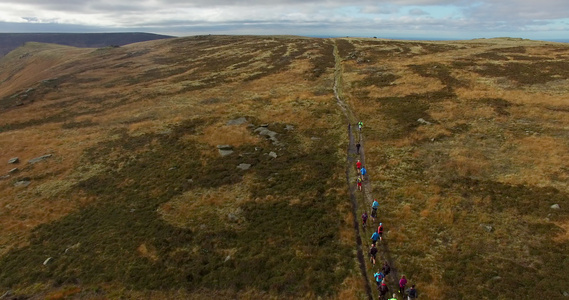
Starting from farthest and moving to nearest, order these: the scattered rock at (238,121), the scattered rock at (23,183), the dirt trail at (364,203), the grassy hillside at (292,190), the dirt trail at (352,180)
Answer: the scattered rock at (238,121) < the scattered rock at (23,183) < the grassy hillside at (292,190) < the dirt trail at (352,180) < the dirt trail at (364,203)

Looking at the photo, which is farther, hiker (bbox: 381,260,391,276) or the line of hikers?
hiker (bbox: 381,260,391,276)

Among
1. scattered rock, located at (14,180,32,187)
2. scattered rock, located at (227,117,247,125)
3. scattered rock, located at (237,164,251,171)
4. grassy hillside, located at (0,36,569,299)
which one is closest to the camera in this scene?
grassy hillside, located at (0,36,569,299)

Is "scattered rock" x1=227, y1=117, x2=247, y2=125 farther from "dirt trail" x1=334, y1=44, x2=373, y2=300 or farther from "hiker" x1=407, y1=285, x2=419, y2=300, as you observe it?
"hiker" x1=407, y1=285, x2=419, y2=300

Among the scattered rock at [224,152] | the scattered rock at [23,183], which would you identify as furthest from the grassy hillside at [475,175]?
the scattered rock at [23,183]

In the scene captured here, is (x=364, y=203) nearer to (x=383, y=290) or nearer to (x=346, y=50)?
(x=383, y=290)

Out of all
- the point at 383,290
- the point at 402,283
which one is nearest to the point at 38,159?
the point at 383,290

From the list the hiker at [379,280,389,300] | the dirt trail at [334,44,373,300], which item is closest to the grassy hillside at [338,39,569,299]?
the dirt trail at [334,44,373,300]

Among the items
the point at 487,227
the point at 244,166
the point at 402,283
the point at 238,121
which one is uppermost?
the point at 238,121

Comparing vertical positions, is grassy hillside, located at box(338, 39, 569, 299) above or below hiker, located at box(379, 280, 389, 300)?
above

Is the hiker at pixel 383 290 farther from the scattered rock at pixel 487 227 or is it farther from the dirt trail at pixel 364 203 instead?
the scattered rock at pixel 487 227
